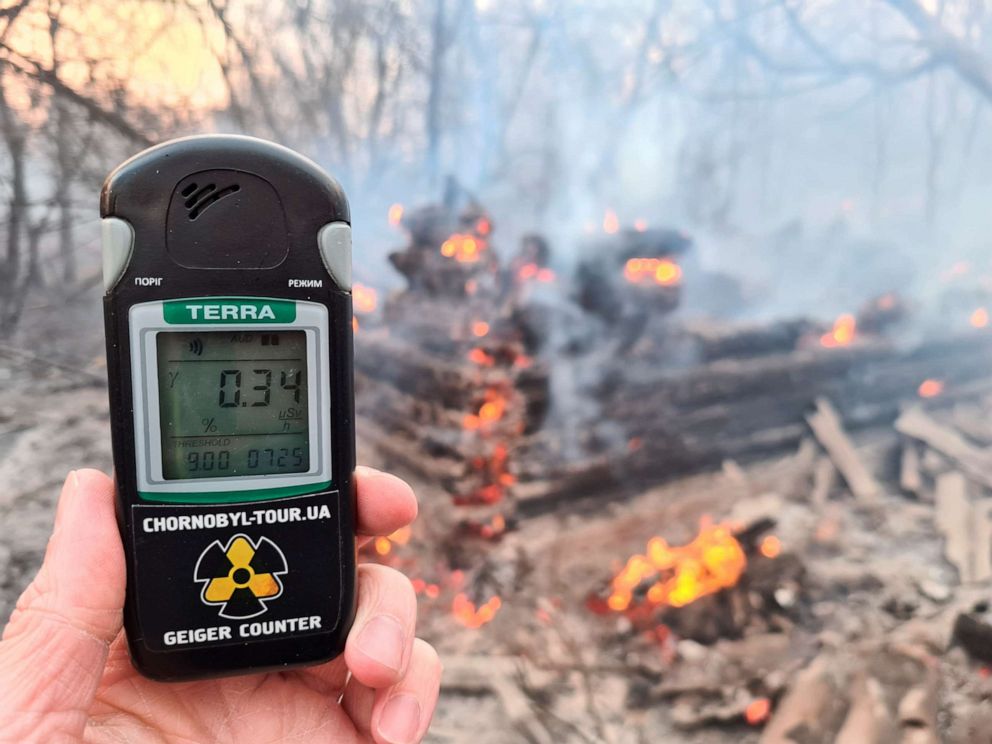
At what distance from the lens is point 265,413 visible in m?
1.23

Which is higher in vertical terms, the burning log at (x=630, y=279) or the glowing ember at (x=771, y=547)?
the burning log at (x=630, y=279)

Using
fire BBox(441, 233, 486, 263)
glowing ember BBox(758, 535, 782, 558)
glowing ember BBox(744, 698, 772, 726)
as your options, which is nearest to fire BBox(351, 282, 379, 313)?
fire BBox(441, 233, 486, 263)

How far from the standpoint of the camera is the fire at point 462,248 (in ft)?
18.1

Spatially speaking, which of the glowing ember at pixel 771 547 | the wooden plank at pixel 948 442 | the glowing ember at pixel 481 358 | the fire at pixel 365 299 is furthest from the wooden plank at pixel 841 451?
the fire at pixel 365 299

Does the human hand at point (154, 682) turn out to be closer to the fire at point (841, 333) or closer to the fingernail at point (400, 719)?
the fingernail at point (400, 719)

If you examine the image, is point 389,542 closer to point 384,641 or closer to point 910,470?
point 384,641

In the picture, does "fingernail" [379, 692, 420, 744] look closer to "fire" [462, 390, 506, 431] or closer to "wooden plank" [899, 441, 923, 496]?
"fire" [462, 390, 506, 431]

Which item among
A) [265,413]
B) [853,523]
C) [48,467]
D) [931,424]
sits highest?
[265,413]

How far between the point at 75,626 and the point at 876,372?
7638 millimetres

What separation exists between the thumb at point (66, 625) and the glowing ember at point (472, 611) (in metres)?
3.04

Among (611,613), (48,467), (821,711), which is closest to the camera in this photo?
(48,467)

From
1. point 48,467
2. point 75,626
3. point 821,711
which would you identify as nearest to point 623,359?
point 821,711

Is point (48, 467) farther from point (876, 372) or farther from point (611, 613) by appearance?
point (876, 372)

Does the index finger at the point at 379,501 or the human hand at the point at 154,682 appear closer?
the human hand at the point at 154,682
